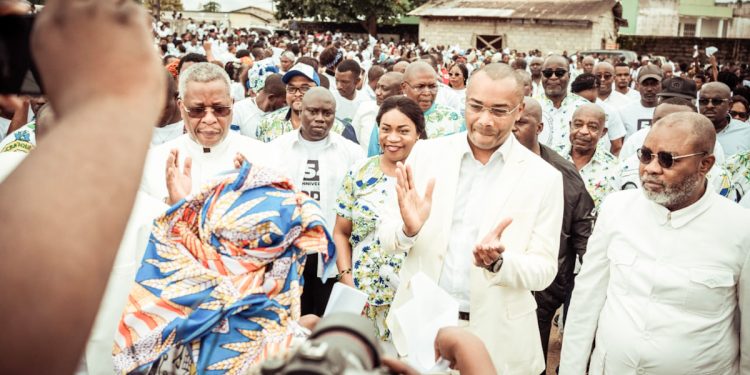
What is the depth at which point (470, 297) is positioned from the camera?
3.21m

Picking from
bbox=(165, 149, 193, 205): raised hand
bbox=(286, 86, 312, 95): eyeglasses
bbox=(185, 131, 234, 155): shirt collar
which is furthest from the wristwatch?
bbox=(286, 86, 312, 95): eyeglasses

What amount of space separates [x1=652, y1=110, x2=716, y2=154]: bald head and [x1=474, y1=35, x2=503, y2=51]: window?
40259mm

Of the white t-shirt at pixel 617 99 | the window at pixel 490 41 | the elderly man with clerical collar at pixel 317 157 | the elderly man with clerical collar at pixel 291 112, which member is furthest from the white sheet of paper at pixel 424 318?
the window at pixel 490 41

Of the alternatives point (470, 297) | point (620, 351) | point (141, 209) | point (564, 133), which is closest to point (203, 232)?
point (141, 209)

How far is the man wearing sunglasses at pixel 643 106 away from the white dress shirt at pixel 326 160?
15.2 ft

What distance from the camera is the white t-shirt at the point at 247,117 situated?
7103mm

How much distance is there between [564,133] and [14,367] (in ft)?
22.4

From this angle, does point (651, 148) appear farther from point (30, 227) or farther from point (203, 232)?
point (30, 227)

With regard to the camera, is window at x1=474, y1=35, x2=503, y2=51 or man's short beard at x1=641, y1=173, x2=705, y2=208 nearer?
man's short beard at x1=641, y1=173, x2=705, y2=208

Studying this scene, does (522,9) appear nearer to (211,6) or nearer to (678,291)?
(678,291)

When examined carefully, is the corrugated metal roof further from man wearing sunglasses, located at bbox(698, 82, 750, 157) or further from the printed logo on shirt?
the printed logo on shirt

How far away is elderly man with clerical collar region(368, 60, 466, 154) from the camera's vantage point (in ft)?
20.5

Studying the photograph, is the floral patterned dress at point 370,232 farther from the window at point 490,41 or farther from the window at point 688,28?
the window at point 688,28

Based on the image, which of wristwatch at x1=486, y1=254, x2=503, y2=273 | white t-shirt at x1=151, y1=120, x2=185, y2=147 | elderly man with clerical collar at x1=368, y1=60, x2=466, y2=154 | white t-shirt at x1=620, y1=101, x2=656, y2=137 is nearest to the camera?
wristwatch at x1=486, y1=254, x2=503, y2=273
